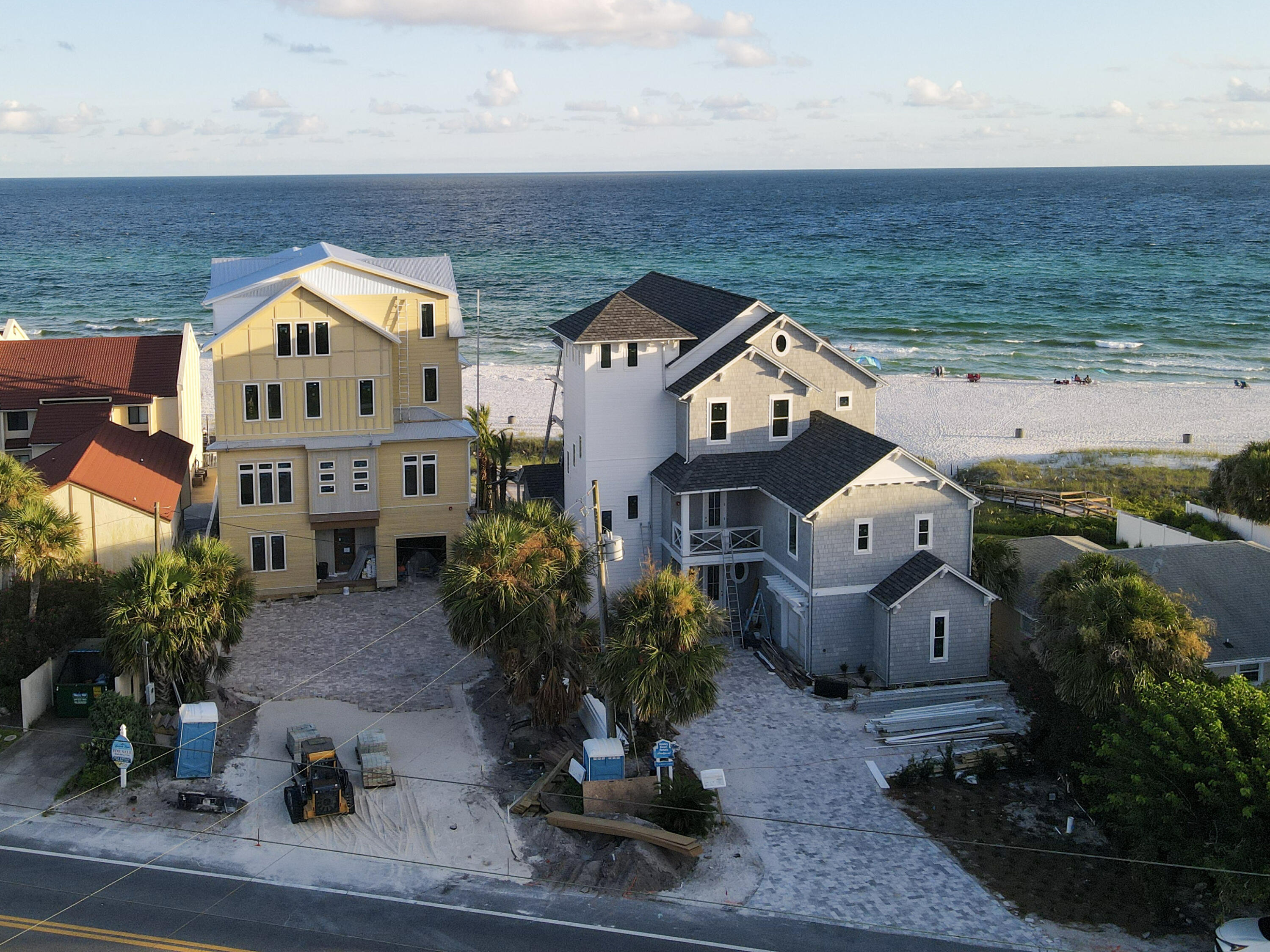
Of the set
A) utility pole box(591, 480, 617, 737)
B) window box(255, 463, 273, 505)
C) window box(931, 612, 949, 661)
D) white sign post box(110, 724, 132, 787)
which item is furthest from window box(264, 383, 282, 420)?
window box(931, 612, 949, 661)

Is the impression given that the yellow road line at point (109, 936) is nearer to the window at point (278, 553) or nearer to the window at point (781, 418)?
the window at point (278, 553)

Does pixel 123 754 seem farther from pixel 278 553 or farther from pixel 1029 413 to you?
pixel 1029 413

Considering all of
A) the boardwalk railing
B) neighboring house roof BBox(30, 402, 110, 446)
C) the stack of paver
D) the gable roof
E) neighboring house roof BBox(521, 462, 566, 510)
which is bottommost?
the stack of paver

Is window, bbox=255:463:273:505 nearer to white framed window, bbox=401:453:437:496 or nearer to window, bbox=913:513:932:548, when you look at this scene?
white framed window, bbox=401:453:437:496

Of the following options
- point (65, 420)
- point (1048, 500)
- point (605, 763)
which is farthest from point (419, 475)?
point (1048, 500)

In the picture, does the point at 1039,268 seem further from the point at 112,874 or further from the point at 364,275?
the point at 112,874

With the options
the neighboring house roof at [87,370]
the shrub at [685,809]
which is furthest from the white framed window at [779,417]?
the neighboring house roof at [87,370]
